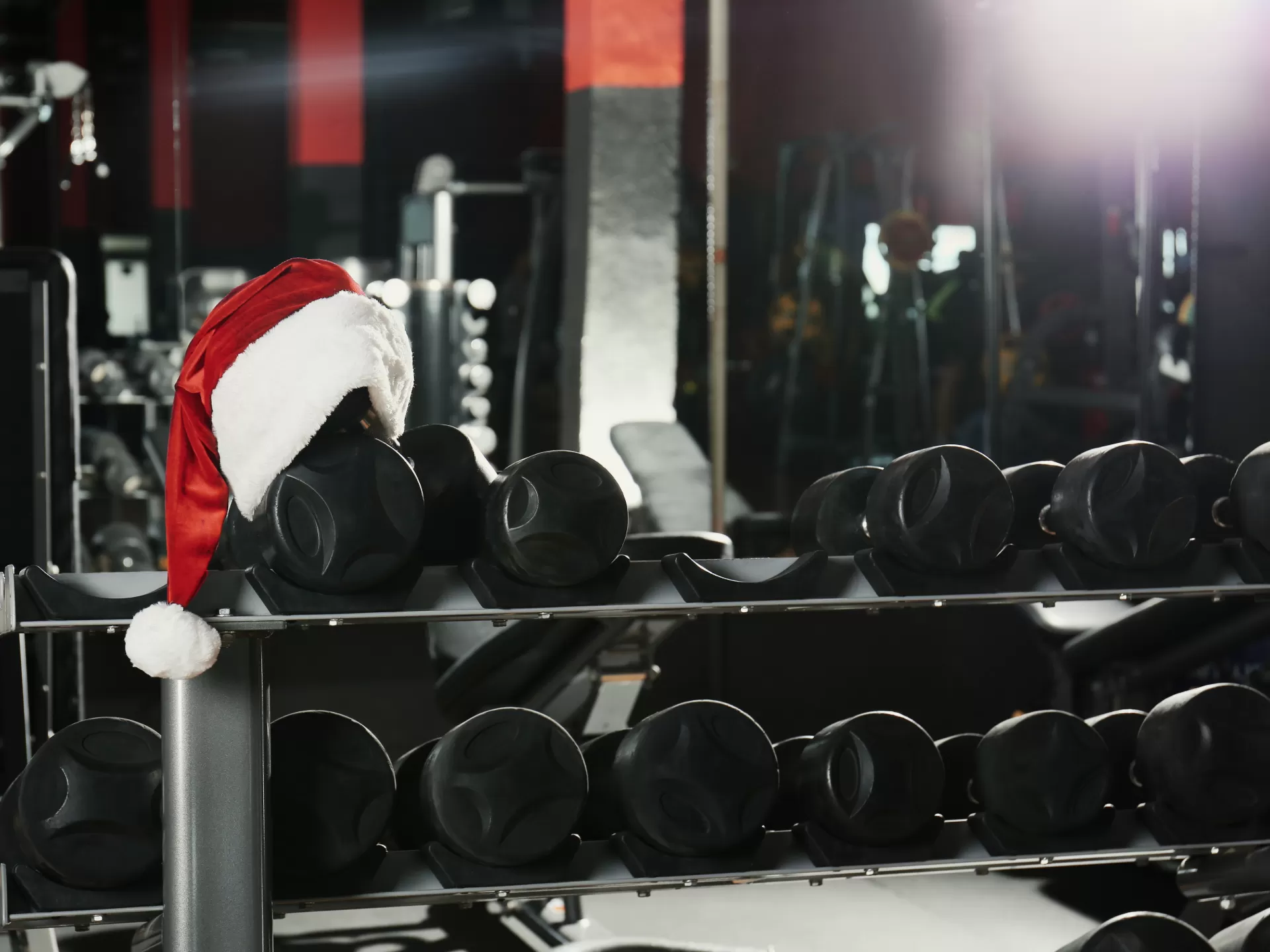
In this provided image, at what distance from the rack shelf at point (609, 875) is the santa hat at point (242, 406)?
33 cm

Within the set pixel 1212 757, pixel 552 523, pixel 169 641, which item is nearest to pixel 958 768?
pixel 1212 757

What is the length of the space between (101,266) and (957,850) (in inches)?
133

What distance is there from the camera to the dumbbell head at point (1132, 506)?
1427 mm

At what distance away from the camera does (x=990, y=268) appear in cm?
454

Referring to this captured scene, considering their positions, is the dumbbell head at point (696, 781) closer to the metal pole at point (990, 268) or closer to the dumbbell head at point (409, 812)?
the dumbbell head at point (409, 812)

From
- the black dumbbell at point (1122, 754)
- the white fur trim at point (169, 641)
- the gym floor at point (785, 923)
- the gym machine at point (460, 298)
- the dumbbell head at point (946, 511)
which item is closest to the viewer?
the white fur trim at point (169, 641)

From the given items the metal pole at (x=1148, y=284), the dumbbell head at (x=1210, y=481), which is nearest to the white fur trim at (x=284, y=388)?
the dumbbell head at (x=1210, y=481)

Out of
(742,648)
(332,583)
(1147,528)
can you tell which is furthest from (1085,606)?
(332,583)

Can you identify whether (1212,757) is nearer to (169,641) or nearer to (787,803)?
(787,803)

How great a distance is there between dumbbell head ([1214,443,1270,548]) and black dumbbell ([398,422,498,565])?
821mm

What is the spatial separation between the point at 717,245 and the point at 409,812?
8.00 feet

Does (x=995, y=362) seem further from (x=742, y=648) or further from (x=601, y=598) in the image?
(x=601, y=598)

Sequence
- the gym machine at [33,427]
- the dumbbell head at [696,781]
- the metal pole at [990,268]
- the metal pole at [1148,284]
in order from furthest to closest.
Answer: the metal pole at [990,268]
the metal pole at [1148,284]
the gym machine at [33,427]
the dumbbell head at [696,781]

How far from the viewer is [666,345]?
386cm
